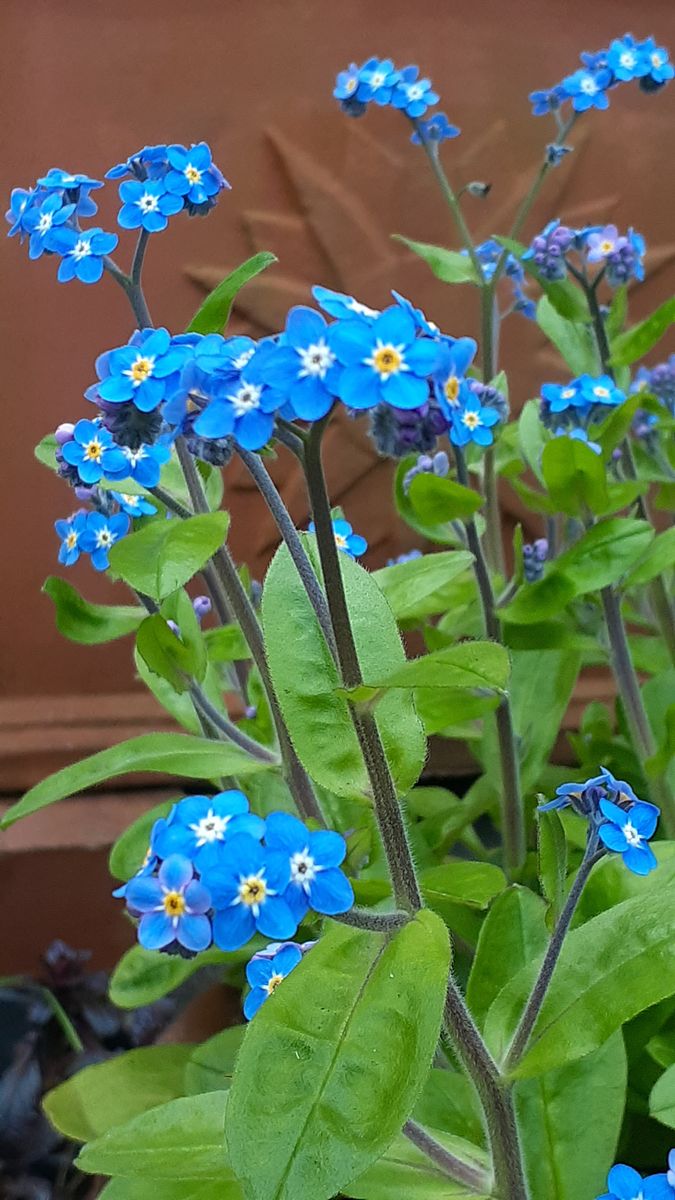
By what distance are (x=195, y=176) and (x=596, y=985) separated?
1.89 feet

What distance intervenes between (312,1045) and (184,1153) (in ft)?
0.60

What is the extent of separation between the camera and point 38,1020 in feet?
3.37

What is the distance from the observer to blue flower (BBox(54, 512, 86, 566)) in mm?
760

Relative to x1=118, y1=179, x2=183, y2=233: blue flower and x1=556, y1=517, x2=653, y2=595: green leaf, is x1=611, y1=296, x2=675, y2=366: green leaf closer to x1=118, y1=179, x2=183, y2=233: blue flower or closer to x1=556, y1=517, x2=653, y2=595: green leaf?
x1=556, y1=517, x2=653, y2=595: green leaf

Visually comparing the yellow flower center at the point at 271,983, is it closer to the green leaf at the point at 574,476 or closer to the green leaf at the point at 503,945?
the green leaf at the point at 503,945

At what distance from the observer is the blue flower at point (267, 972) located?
0.54m

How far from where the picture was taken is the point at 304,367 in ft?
1.24

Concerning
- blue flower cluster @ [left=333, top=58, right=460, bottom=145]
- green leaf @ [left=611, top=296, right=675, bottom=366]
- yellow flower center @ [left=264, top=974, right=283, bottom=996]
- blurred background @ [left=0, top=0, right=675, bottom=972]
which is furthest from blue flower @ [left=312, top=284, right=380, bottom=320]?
blurred background @ [left=0, top=0, right=675, bottom=972]

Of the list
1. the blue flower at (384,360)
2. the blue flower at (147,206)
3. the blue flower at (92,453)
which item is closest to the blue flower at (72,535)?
the blue flower at (92,453)

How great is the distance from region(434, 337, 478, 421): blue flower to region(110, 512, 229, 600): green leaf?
0.61 ft

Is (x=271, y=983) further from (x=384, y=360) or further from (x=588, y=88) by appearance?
(x=588, y=88)

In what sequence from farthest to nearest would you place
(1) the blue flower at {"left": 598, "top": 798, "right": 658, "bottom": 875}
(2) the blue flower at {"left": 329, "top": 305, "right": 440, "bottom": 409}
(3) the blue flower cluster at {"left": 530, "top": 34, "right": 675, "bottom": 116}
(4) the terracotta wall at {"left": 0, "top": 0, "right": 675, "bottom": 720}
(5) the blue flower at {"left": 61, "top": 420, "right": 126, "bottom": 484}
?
(4) the terracotta wall at {"left": 0, "top": 0, "right": 675, "bottom": 720}, (3) the blue flower cluster at {"left": 530, "top": 34, "right": 675, "bottom": 116}, (5) the blue flower at {"left": 61, "top": 420, "right": 126, "bottom": 484}, (1) the blue flower at {"left": 598, "top": 798, "right": 658, "bottom": 875}, (2) the blue flower at {"left": 329, "top": 305, "right": 440, "bottom": 409}

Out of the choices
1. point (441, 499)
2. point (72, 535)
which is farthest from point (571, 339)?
point (72, 535)

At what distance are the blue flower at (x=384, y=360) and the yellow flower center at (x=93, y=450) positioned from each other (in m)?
0.29
